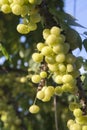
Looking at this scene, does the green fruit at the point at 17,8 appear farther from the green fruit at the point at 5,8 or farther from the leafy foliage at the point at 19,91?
the leafy foliage at the point at 19,91

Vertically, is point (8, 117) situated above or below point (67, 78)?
above

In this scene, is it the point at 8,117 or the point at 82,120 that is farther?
the point at 8,117

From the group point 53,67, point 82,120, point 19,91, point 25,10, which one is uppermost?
point 19,91

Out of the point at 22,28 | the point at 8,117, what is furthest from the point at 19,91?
the point at 22,28

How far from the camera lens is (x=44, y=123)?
249 centimetres

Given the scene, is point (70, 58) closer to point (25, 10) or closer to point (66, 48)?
point (66, 48)

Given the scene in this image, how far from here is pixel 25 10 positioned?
2.87 feet

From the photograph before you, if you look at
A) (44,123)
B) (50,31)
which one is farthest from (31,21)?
(44,123)

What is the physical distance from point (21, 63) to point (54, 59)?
5.37 feet

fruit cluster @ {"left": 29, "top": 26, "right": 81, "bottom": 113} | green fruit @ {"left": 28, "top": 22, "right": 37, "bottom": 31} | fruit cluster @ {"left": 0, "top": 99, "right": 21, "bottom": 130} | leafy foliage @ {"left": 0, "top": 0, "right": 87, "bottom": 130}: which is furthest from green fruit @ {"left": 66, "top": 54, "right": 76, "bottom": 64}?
fruit cluster @ {"left": 0, "top": 99, "right": 21, "bottom": 130}

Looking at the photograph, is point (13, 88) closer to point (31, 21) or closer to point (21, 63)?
point (21, 63)

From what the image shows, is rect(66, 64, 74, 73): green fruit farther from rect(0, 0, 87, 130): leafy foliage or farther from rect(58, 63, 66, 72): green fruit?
rect(0, 0, 87, 130): leafy foliage

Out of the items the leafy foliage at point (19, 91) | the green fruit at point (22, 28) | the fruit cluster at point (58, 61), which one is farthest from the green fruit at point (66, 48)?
the leafy foliage at point (19, 91)

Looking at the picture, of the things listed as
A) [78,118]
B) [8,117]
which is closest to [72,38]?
[78,118]
